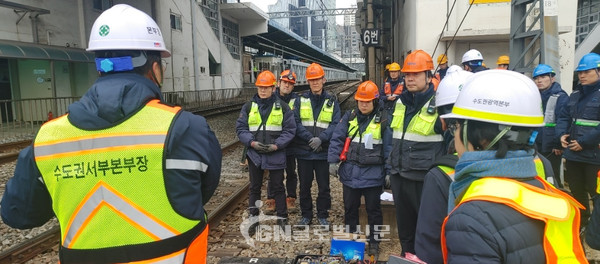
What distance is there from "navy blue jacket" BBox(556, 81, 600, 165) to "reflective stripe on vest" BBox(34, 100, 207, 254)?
4.50 metres

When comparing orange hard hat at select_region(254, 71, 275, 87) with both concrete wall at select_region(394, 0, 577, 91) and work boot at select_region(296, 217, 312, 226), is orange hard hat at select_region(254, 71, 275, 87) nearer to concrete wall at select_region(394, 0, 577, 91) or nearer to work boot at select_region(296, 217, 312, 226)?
work boot at select_region(296, 217, 312, 226)

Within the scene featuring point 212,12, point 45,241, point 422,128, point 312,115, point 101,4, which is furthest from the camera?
point 212,12

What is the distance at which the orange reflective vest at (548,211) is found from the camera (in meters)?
1.24

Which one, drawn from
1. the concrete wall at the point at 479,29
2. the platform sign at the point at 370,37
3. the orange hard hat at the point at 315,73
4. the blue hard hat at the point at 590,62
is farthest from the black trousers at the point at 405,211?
the platform sign at the point at 370,37

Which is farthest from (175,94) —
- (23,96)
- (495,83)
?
(495,83)

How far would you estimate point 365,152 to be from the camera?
421cm

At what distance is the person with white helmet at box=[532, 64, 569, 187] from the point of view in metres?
5.10

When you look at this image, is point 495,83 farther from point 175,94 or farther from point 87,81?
point 175,94

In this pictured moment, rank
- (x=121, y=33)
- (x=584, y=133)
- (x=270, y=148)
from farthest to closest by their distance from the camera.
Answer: (x=270, y=148) < (x=584, y=133) < (x=121, y=33)

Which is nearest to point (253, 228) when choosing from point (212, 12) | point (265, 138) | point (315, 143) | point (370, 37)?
point (265, 138)

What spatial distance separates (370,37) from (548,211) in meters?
14.1

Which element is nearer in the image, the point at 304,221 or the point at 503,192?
the point at 503,192

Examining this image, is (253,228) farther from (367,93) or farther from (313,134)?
(367,93)

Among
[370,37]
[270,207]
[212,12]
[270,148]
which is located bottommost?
[270,207]
